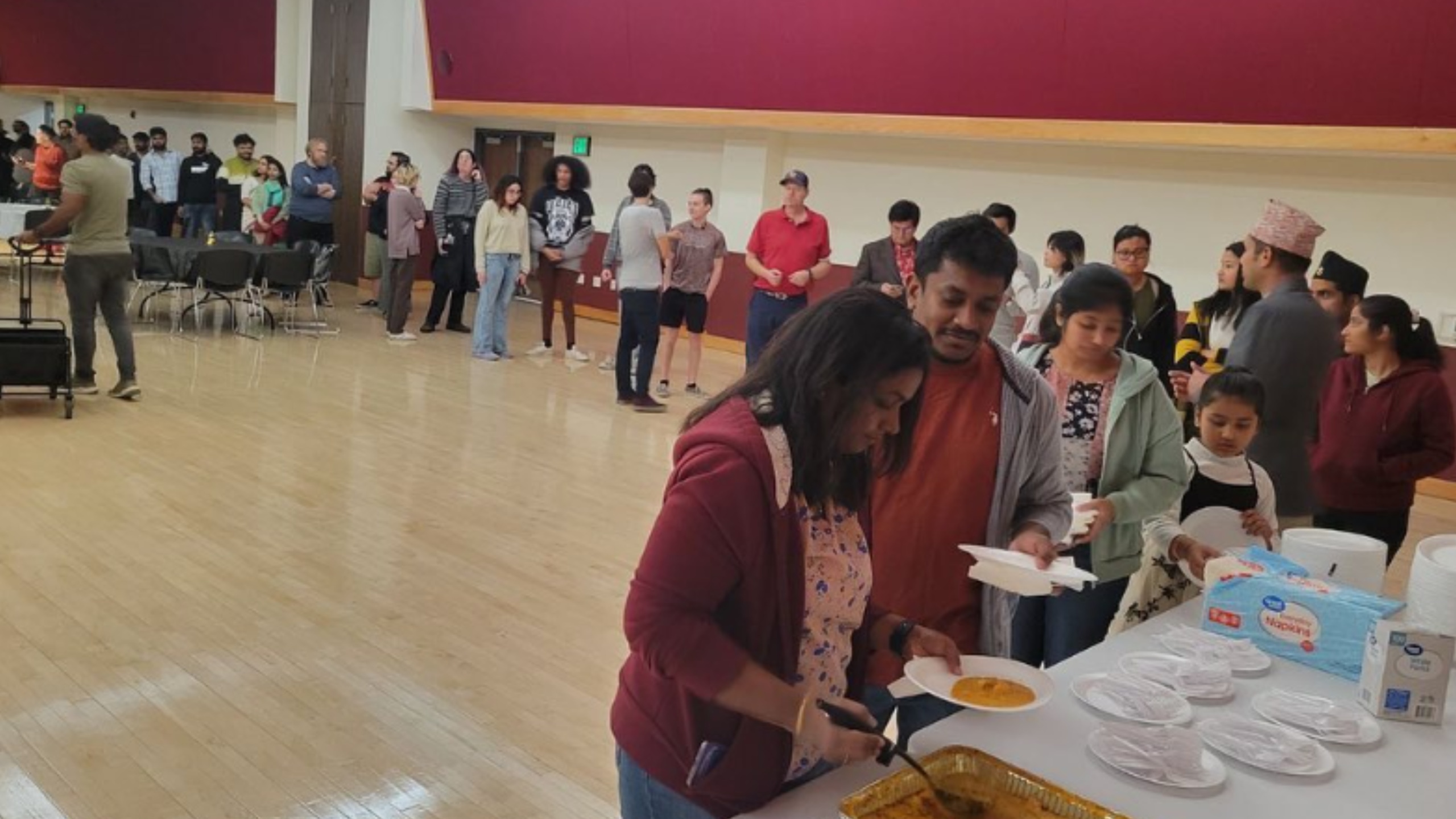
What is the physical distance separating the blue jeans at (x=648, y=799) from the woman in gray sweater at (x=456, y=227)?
9.28 m

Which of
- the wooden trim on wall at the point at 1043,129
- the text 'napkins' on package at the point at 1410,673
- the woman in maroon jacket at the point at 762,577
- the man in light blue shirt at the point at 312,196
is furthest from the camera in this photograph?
the man in light blue shirt at the point at 312,196

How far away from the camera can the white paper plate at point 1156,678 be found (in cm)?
215

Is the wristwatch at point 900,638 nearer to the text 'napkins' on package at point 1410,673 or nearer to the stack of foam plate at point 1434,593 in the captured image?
the text 'napkins' on package at point 1410,673

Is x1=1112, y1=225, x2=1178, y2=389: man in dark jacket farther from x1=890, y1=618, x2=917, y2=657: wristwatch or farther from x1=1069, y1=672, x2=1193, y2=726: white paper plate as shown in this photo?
x1=890, y1=618, x2=917, y2=657: wristwatch

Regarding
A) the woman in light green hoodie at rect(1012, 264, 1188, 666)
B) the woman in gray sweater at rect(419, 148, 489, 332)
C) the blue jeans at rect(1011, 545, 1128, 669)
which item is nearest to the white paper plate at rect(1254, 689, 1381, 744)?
the woman in light green hoodie at rect(1012, 264, 1188, 666)

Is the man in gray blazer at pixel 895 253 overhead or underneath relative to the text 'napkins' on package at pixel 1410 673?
overhead

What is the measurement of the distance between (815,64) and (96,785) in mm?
7964

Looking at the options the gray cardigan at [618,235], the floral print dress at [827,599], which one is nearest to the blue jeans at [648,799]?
the floral print dress at [827,599]

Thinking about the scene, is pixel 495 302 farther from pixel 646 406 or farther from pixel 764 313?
pixel 764 313

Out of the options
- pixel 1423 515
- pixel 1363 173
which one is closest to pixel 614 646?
pixel 1423 515

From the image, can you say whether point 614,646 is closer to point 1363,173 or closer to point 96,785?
point 96,785

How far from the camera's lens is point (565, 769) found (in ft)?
10.7

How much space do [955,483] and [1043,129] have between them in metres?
6.73

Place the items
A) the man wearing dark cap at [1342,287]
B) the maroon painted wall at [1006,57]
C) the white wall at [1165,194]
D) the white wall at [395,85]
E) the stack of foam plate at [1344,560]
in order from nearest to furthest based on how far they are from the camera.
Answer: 1. the stack of foam plate at [1344,560]
2. the man wearing dark cap at [1342,287]
3. the maroon painted wall at [1006,57]
4. the white wall at [1165,194]
5. the white wall at [395,85]
